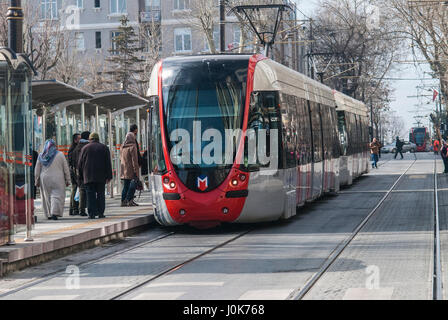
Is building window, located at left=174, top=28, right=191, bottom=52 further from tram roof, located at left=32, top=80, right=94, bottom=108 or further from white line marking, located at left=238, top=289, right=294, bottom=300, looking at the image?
white line marking, located at left=238, top=289, right=294, bottom=300

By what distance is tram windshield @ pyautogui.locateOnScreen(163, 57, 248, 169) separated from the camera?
15.3 meters

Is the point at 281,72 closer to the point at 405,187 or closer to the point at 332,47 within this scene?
the point at 405,187

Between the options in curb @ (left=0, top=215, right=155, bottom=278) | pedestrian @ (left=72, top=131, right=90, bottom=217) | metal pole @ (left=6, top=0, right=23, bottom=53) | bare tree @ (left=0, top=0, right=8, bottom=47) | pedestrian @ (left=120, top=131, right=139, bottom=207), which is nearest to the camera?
curb @ (left=0, top=215, right=155, bottom=278)

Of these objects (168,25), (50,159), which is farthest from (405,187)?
(168,25)

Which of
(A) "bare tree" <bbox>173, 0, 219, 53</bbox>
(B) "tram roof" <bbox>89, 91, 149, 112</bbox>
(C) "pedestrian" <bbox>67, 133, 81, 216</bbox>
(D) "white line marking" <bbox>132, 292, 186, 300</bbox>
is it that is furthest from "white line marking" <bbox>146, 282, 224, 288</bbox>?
(A) "bare tree" <bbox>173, 0, 219, 53</bbox>

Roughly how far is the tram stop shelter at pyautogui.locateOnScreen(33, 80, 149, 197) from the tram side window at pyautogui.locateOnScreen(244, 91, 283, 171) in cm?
353

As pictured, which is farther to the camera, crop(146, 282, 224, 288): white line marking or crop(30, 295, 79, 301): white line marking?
crop(146, 282, 224, 288): white line marking

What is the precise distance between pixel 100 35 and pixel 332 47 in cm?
2303

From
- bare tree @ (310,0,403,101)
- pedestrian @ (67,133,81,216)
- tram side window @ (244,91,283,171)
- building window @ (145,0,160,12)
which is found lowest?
pedestrian @ (67,133,81,216)

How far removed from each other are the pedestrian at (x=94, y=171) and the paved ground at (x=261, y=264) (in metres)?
1.22

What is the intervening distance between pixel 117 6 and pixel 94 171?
6069cm

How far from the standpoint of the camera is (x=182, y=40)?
245 ft

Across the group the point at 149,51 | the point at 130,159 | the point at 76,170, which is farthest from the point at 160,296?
the point at 149,51
